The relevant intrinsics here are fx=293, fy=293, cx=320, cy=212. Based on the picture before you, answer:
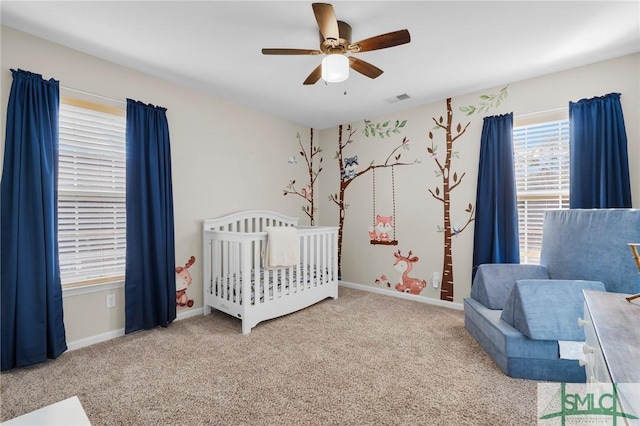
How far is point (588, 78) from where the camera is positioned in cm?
248

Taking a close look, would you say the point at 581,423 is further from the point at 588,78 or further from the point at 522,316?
the point at 588,78

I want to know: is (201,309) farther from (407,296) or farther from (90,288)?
(407,296)

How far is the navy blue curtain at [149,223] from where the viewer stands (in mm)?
2473

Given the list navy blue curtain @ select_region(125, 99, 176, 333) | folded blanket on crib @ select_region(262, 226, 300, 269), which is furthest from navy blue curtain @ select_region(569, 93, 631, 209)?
navy blue curtain @ select_region(125, 99, 176, 333)

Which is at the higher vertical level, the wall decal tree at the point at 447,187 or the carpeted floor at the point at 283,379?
the wall decal tree at the point at 447,187

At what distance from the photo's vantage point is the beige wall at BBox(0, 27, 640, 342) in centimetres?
230

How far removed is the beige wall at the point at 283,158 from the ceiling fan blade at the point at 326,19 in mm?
1863

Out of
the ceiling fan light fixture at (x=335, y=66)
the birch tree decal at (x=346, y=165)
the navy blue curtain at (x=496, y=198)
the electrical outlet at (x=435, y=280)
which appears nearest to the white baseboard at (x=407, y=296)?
the electrical outlet at (x=435, y=280)

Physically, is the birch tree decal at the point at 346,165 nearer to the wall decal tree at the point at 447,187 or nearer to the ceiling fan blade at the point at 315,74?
the wall decal tree at the point at 447,187

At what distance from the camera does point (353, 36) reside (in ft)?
6.82

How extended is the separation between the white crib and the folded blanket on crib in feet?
0.23

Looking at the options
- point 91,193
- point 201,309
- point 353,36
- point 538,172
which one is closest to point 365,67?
point 353,36

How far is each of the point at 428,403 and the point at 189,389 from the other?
138 centimetres

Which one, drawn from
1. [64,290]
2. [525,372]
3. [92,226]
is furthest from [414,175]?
[64,290]
